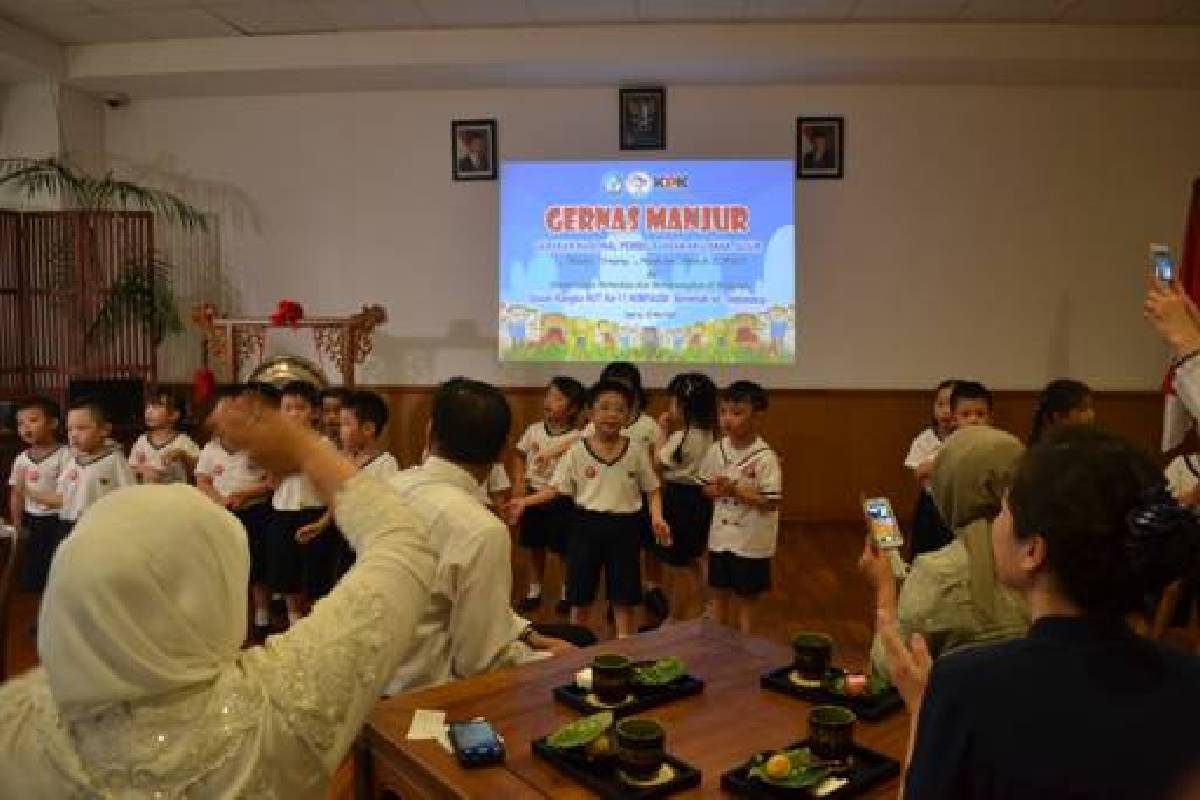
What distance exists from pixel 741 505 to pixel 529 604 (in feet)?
3.96

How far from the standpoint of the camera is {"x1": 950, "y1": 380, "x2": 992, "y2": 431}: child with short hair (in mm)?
3863

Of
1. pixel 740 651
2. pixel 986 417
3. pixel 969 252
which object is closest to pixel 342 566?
pixel 740 651

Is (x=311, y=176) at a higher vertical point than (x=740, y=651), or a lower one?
higher

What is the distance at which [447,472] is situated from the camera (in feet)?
6.57

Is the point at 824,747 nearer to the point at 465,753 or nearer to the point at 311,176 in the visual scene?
the point at 465,753

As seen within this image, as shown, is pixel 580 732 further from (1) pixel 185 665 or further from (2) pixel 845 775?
(1) pixel 185 665

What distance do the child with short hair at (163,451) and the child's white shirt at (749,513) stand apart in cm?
240

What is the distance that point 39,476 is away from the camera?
385cm

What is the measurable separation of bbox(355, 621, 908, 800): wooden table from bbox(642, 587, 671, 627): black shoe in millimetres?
2159

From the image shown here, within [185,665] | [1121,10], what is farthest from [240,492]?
[1121,10]

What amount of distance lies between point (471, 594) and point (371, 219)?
14.9ft

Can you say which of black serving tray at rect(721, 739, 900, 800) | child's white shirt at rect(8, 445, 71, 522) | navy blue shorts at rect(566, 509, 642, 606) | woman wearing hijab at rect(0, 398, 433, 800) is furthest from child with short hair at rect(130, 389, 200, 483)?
black serving tray at rect(721, 739, 900, 800)

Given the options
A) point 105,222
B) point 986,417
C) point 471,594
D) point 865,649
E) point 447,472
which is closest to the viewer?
point 471,594

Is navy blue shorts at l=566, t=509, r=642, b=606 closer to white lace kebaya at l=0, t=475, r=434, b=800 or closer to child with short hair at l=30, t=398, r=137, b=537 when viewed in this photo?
child with short hair at l=30, t=398, r=137, b=537
